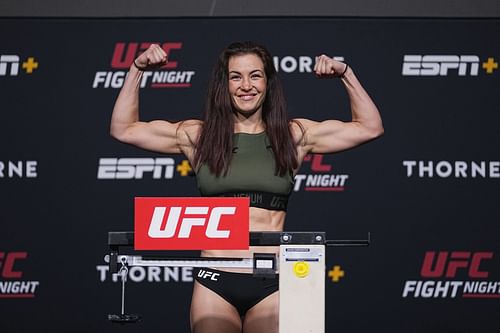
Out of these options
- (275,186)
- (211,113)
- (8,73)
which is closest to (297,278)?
(275,186)

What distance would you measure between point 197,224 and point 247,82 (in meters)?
0.74

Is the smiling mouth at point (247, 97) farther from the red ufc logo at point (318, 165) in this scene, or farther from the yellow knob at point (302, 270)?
the red ufc logo at point (318, 165)

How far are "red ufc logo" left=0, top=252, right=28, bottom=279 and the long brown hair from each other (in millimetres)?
2291

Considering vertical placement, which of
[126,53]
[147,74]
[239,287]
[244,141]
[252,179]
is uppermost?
[126,53]

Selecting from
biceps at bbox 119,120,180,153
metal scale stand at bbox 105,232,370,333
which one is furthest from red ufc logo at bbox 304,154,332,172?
metal scale stand at bbox 105,232,370,333

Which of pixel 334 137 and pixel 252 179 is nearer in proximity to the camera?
pixel 252 179

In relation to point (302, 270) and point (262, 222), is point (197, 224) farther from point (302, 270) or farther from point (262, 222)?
point (262, 222)

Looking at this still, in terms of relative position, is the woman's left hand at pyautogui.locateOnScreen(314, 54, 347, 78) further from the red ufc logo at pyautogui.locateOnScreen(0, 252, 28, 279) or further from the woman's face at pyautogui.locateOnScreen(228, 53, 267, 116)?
the red ufc logo at pyautogui.locateOnScreen(0, 252, 28, 279)

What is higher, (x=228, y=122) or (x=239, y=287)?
(x=228, y=122)

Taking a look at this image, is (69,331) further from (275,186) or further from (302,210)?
(275,186)

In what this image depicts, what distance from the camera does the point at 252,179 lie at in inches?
127

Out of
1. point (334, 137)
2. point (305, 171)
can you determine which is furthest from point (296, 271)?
point (305, 171)

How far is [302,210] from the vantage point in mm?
5242

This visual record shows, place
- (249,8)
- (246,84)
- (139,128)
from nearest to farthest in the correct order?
(246,84)
(139,128)
(249,8)
